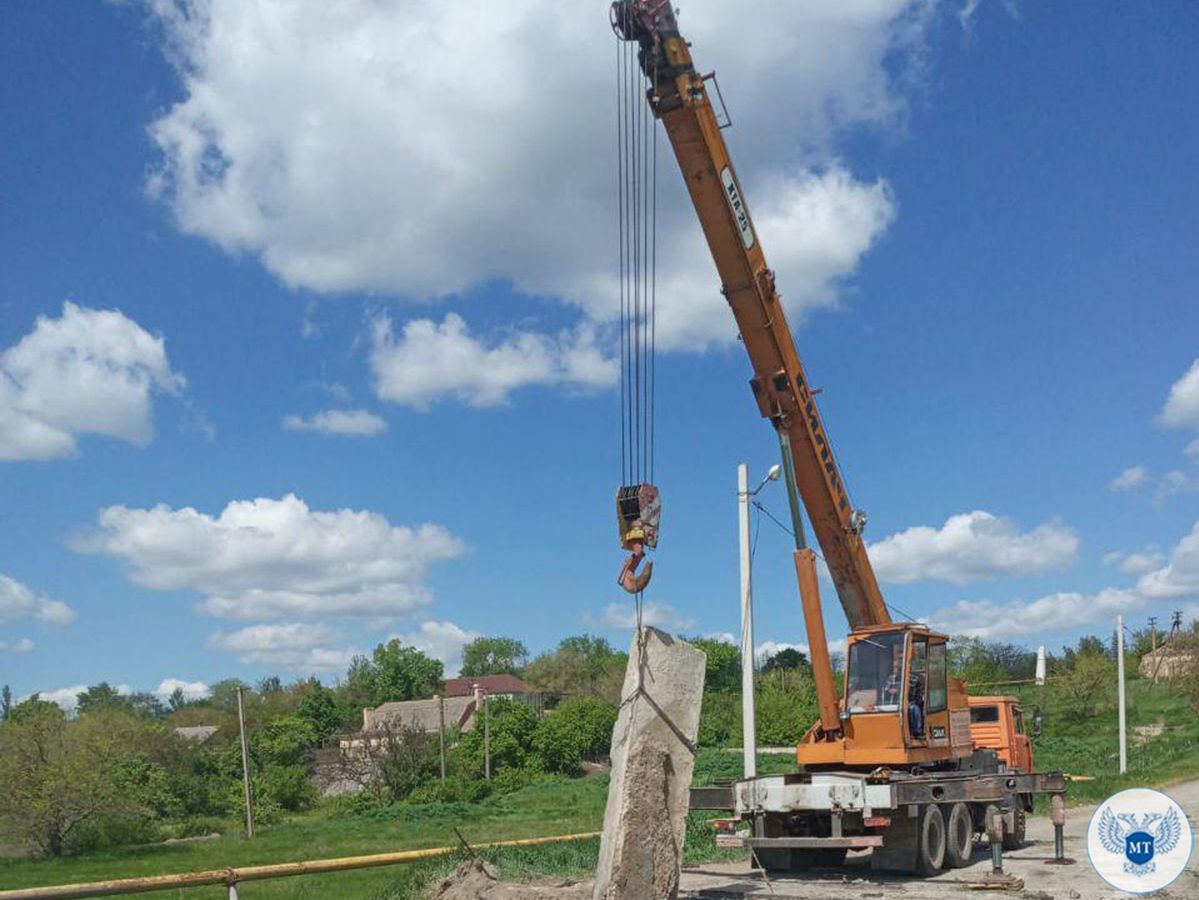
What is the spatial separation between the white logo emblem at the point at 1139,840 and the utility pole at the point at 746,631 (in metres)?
6.53

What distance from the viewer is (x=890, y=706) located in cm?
1534

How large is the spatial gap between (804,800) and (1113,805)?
439cm

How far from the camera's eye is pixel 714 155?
1567cm

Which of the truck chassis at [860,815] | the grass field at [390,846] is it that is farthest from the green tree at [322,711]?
the truck chassis at [860,815]

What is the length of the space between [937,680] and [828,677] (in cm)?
162

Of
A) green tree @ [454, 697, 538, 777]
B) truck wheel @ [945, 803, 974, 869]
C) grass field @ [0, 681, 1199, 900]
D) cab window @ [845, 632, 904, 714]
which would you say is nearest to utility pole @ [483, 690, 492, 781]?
green tree @ [454, 697, 538, 777]

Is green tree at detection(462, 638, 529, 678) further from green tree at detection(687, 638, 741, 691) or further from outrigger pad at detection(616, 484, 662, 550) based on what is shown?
outrigger pad at detection(616, 484, 662, 550)

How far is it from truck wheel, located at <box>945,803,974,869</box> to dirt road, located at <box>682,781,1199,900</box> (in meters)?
0.19

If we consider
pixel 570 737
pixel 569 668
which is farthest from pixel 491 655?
pixel 570 737

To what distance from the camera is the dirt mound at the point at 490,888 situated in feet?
34.9

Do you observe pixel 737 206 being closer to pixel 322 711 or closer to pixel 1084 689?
pixel 1084 689

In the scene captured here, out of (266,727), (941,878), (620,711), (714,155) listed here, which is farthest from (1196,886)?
(266,727)

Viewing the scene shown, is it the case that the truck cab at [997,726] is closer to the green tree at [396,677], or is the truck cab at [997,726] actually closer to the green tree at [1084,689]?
the green tree at [1084,689]

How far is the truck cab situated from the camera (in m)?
20.2
